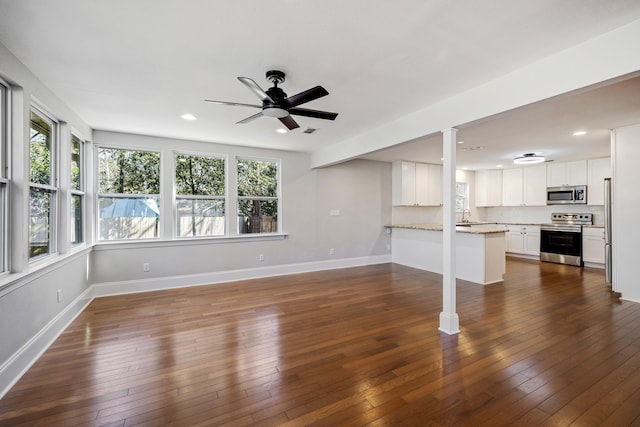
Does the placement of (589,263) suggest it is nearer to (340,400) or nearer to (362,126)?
(362,126)

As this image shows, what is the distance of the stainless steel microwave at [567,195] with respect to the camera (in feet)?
21.2

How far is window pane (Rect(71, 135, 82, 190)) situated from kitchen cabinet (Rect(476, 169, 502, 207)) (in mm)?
9347

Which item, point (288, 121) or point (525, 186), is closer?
point (288, 121)

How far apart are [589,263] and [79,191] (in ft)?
32.2

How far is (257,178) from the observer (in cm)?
567

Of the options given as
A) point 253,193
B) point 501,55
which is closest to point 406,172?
point 253,193

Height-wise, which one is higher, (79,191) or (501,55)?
(501,55)

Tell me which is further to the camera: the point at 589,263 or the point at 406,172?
the point at 406,172

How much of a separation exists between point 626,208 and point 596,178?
3.01m

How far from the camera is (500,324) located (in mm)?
3256

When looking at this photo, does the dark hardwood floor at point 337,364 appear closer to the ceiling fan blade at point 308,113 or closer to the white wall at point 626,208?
the white wall at point 626,208

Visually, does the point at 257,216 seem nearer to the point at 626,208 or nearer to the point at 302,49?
the point at 302,49

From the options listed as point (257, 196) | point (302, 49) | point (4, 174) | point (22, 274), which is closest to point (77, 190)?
point (4, 174)

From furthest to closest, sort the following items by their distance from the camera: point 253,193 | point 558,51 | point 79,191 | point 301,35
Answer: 1. point 253,193
2. point 79,191
3. point 558,51
4. point 301,35
